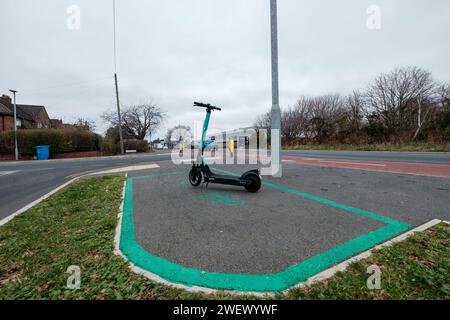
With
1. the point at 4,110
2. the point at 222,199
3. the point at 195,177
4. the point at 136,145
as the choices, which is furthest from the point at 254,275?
the point at 4,110

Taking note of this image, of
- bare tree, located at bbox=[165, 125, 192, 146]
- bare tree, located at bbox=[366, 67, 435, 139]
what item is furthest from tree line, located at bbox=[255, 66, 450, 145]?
bare tree, located at bbox=[165, 125, 192, 146]

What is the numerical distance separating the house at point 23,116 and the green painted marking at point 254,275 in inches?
1574

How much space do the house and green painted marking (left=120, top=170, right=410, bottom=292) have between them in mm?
39981

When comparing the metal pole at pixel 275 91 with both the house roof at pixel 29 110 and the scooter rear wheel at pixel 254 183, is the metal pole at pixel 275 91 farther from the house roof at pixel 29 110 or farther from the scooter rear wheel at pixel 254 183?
the house roof at pixel 29 110

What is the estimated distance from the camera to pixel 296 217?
3.29m

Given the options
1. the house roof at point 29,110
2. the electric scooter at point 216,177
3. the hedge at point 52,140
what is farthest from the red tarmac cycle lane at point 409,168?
→ the house roof at point 29,110

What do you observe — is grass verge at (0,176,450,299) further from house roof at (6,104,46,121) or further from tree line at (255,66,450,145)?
house roof at (6,104,46,121)

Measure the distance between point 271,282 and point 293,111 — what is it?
41.3 meters

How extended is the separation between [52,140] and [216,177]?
79.3ft

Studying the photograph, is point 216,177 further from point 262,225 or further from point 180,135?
point 180,135

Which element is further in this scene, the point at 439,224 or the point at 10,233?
the point at 10,233
